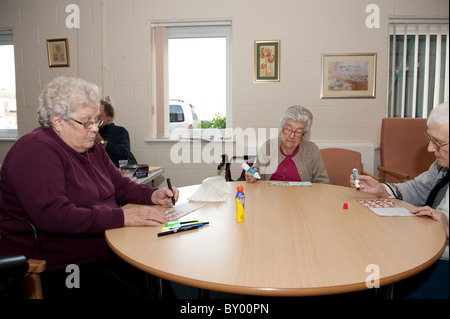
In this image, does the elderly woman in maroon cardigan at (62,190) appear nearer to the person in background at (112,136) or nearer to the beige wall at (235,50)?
the person in background at (112,136)

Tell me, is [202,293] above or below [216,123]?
below

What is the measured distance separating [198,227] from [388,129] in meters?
2.68

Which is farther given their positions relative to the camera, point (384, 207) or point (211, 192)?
point (211, 192)

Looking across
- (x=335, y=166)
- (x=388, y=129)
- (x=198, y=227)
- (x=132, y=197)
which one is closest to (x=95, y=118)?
(x=132, y=197)

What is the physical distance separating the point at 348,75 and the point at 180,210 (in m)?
2.72

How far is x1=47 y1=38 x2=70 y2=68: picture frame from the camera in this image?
144 inches

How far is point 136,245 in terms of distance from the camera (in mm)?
1027

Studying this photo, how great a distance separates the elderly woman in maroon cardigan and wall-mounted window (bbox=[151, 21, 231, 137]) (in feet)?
7.62

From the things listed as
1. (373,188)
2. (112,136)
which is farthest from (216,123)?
(373,188)

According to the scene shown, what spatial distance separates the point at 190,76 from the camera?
3.75m

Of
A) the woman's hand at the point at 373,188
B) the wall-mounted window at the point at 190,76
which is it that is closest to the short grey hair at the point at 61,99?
the woman's hand at the point at 373,188

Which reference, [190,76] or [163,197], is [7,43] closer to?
[190,76]

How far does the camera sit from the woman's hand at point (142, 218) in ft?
3.95
